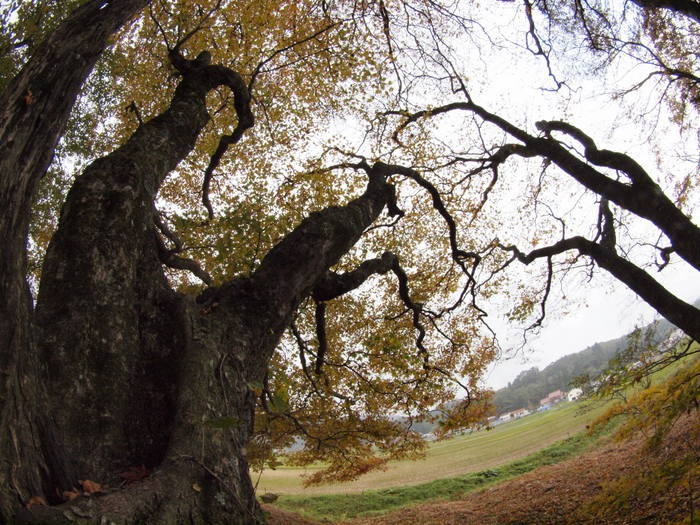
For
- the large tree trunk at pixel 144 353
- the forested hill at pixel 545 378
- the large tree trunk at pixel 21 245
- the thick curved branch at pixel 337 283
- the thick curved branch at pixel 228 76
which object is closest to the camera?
the large tree trunk at pixel 21 245

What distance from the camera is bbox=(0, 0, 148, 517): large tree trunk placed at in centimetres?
195

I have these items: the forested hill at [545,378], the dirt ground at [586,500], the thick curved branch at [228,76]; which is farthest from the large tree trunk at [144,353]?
the forested hill at [545,378]

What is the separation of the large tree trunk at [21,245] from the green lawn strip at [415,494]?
1673 cm

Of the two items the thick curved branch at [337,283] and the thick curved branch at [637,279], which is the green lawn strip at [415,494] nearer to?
the thick curved branch at [637,279]

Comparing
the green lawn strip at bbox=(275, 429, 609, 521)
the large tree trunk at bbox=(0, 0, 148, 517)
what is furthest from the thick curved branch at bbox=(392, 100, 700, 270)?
the green lawn strip at bbox=(275, 429, 609, 521)

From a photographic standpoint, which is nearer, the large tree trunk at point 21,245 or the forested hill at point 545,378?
the large tree trunk at point 21,245

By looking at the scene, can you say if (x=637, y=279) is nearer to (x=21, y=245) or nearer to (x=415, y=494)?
(x=21, y=245)

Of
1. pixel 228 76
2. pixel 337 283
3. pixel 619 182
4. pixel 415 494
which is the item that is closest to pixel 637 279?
pixel 619 182

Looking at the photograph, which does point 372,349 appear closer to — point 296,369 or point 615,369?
point 296,369

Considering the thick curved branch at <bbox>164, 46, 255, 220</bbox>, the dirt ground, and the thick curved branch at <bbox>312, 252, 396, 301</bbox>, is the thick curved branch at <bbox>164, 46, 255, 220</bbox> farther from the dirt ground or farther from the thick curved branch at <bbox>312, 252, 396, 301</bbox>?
the dirt ground

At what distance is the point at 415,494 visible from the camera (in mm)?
18469

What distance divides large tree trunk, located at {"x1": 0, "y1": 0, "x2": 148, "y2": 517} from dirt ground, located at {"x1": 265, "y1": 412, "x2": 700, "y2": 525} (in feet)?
15.5

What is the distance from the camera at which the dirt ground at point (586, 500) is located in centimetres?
604

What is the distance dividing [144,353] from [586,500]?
8761 millimetres
